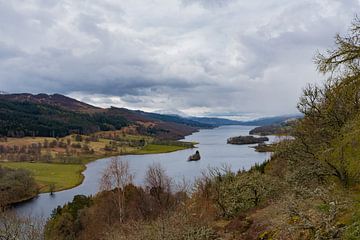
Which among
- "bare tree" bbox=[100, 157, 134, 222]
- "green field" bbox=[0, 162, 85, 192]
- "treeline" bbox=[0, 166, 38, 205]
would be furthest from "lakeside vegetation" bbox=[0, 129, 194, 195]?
"bare tree" bbox=[100, 157, 134, 222]

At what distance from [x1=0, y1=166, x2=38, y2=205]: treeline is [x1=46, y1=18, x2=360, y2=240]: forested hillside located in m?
33.2

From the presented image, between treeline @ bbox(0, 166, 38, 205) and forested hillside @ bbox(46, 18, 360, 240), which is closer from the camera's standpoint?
forested hillside @ bbox(46, 18, 360, 240)

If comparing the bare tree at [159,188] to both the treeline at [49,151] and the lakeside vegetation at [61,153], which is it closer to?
the lakeside vegetation at [61,153]

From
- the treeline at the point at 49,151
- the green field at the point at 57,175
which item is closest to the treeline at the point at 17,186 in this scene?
the green field at the point at 57,175

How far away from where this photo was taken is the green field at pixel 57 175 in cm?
8112

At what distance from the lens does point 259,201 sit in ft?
77.8

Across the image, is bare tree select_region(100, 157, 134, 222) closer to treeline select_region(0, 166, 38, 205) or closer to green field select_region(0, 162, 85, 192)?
treeline select_region(0, 166, 38, 205)

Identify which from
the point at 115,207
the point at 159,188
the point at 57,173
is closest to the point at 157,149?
the point at 57,173

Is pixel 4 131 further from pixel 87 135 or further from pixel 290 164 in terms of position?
pixel 290 164

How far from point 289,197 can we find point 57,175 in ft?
300

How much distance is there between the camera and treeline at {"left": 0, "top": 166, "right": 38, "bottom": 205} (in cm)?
6969

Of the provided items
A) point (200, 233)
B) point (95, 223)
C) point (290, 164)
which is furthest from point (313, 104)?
point (95, 223)

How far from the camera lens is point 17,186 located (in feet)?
235

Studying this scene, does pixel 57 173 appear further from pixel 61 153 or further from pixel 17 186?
pixel 61 153
